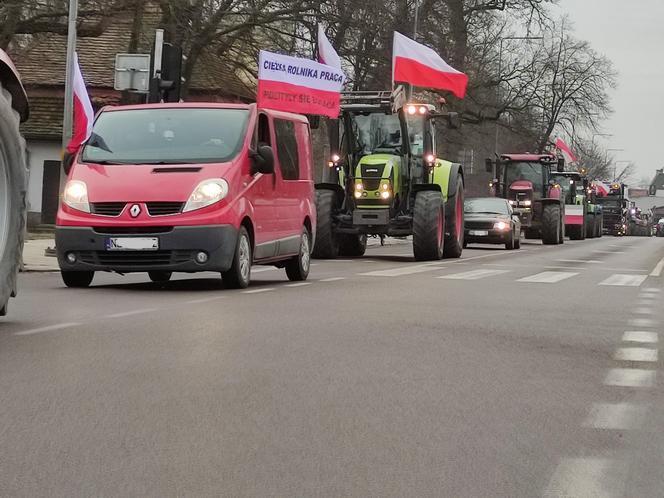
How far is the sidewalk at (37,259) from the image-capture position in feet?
63.0

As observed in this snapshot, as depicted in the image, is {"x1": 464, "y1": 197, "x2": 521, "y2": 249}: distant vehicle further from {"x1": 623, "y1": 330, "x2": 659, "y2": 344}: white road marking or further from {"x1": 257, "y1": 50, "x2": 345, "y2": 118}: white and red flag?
{"x1": 623, "y1": 330, "x2": 659, "y2": 344}: white road marking

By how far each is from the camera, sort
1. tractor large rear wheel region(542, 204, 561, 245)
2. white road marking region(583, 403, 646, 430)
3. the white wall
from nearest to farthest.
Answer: white road marking region(583, 403, 646, 430), the white wall, tractor large rear wheel region(542, 204, 561, 245)

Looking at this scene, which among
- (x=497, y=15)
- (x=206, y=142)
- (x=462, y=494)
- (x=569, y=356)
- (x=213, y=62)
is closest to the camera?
(x=462, y=494)

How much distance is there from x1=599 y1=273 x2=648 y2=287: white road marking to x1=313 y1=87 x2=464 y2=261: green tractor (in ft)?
13.7

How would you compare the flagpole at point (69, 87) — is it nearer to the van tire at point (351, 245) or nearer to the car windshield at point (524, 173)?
the van tire at point (351, 245)

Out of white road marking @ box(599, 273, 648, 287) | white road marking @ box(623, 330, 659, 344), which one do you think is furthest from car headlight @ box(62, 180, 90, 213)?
white road marking @ box(599, 273, 648, 287)

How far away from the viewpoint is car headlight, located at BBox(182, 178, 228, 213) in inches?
549

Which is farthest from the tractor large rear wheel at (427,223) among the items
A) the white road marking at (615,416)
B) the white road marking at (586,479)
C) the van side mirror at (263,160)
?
the white road marking at (586,479)

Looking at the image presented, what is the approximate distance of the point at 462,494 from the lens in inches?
188

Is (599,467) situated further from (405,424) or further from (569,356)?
(569,356)

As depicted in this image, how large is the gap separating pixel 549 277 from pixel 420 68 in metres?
Result: 14.3

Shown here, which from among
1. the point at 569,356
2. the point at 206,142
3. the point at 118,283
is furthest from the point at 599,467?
the point at 118,283

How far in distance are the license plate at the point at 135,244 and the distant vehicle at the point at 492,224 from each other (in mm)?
24823

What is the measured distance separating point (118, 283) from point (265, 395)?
913 centimetres
